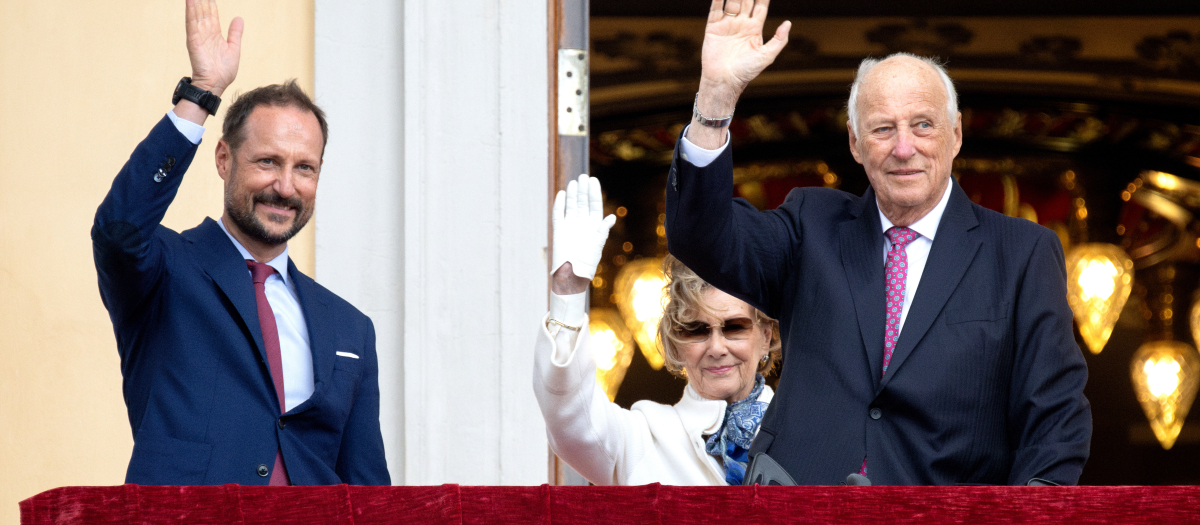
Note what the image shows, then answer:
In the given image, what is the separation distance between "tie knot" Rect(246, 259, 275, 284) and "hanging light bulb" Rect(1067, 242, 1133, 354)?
15.9 feet

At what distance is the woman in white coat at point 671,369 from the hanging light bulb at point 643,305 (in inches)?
138

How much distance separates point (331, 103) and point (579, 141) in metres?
0.59

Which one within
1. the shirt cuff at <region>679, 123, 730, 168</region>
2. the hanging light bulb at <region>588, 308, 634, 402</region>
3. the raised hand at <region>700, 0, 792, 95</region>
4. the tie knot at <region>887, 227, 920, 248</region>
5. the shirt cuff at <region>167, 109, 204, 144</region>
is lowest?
the hanging light bulb at <region>588, 308, 634, 402</region>

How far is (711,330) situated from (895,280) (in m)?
0.72

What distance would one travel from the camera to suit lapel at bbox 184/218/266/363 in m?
2.09

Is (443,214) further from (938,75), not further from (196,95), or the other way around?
(938,75)

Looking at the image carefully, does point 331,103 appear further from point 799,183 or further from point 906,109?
point 799,183

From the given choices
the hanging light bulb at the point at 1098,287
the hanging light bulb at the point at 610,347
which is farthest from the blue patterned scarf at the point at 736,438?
the hanging light bulb at the point at 1098,287

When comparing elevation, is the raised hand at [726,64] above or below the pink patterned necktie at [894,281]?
above

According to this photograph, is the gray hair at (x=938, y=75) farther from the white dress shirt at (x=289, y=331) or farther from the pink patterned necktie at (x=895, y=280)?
the white dress shirt at (x=289, y=331)

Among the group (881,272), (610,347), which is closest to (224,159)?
(881,272)

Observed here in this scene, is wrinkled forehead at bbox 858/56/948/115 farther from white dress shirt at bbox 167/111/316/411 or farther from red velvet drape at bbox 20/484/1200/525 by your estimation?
white dress shirt at bbox 167/111/316/411

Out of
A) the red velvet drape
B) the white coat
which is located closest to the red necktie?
the white coat

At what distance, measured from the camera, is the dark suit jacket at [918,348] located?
6.21ft
